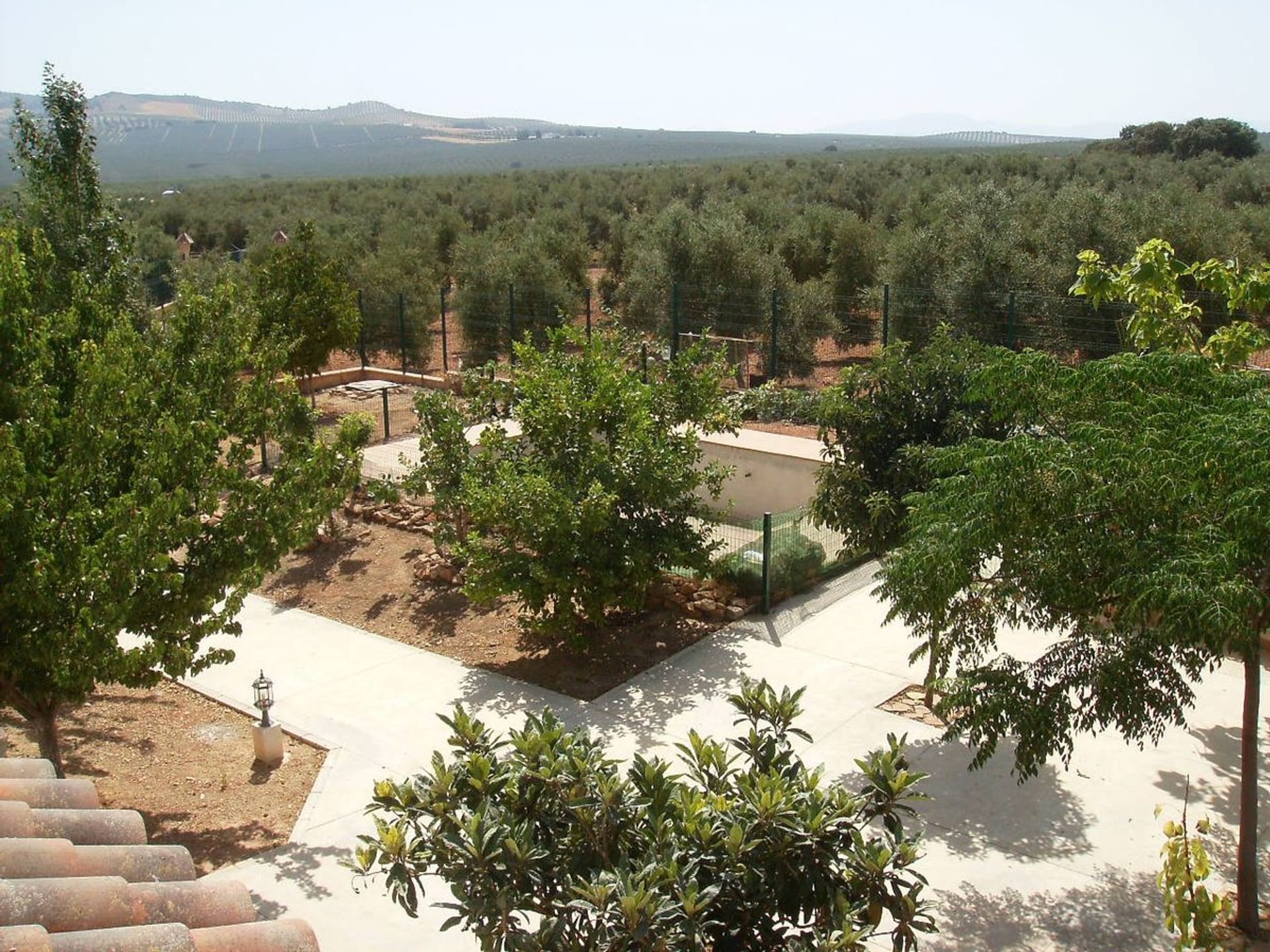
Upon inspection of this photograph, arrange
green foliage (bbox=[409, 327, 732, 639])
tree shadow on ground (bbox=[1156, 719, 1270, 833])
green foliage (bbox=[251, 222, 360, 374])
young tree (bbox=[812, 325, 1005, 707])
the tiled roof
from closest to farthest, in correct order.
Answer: the tiled roof
tree shadow on ground (bbox=[1156, 719, 1270, 833])
young tree (bbox=[812, 325, 1005, 707])
green foliage (bbox=[409, 327, 732, 639])
green foliage (bbox=[251, 222, 360, 374])

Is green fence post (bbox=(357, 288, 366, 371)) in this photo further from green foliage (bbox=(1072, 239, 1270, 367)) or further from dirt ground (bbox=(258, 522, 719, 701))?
green foliage (bbox=(1072, 239, 1270, 367))

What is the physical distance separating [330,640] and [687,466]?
4237 millimetres

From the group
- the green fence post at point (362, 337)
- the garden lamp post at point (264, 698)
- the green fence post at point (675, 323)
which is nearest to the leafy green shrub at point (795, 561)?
the garden lamp post at point (264, 698)

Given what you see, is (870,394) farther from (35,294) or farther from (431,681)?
(35,294)

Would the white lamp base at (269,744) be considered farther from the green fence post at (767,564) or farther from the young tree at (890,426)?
the green fence post at (767,564)

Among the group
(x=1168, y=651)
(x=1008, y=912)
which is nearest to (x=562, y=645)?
(x=1008, y=912)

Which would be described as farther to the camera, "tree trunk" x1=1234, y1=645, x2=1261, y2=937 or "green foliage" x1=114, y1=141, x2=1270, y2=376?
"green foliage" x1=114, y1=141, x2=1270, y2=376

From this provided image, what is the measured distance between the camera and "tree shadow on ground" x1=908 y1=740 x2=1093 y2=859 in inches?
335

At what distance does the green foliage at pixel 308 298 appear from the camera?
21547mm

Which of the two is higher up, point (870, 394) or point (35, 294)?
point (35, 294)

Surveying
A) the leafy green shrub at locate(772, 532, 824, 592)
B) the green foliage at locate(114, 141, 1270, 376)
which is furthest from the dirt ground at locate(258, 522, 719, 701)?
the green foliage at locate(114, 141, 1270, 376)

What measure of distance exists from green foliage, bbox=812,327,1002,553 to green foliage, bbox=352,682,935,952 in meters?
5.23

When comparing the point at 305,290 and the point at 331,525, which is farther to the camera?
the point at 305,290

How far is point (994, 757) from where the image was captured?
968 centimetres
